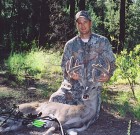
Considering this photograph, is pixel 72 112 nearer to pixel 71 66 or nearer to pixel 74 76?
pixel 74 76

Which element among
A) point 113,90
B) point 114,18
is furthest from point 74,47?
point 114,18

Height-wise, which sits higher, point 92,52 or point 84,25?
point 84,25

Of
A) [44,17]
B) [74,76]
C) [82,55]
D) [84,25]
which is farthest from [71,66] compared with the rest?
[44,17]

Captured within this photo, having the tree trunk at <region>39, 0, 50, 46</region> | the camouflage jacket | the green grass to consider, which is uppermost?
the tree trunk at <region>39, 0, 50, 46</region>

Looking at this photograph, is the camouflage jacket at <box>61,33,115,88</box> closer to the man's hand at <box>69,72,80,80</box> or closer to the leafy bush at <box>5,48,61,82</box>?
the man's hand at <box>69,72,80,80</box>

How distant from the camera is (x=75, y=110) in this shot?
6285mm

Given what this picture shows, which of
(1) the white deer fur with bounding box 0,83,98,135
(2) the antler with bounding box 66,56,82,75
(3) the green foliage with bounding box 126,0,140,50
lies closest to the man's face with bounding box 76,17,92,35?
(2) the antler with bounding box 66,56,82,75

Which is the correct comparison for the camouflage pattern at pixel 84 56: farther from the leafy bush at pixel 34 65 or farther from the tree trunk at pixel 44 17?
the tree trunk at pixel 44 17

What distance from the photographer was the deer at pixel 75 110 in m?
6.15

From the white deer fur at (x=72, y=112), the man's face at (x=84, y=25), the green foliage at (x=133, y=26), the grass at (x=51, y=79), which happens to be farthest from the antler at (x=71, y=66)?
the green foliage at (x=133, y=26)

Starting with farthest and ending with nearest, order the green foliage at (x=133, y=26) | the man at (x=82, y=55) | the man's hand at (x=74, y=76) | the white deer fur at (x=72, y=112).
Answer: the green foliage at (x=133, y=26) → the man at (x=82, y=55) → the man's hand at (x=74, y=76) → the white deer fur at (x=72, y=112)

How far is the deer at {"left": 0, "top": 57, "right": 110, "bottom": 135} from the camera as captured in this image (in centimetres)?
615

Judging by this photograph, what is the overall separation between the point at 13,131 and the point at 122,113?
6.82 ft

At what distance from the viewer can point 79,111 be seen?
628 cm
